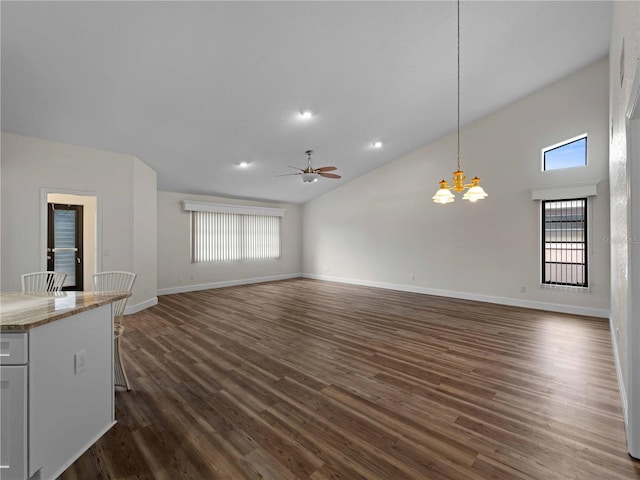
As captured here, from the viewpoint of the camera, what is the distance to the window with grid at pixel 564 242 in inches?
201

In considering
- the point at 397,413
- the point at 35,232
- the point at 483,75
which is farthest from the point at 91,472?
the point at 483,75

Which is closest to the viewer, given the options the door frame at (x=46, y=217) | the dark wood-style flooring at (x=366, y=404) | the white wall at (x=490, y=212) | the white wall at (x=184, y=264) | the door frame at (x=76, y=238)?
the dark wood-style flooring at (x=366, y=404)

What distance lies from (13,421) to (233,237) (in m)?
7.16

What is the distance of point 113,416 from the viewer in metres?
2.12

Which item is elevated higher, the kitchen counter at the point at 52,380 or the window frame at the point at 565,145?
the window frame at the point at 565,145

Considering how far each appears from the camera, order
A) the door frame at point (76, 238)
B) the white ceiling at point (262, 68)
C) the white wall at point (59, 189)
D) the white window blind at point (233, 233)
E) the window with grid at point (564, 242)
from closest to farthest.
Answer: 1. the white ceiling at point (262, 68)
2. the white wall at point (59, 189)
3. the window with grid at point (564, 242)
4. the door frame at point (76, 238)
5. the white window blind at point (233, 233)

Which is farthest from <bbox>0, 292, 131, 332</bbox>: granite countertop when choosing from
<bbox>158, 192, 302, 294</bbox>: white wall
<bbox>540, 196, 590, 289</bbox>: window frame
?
<bbox>540, 196, 590, 289</bbox>: window frame

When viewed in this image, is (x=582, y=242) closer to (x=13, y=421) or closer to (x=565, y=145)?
(x=565, y=145)

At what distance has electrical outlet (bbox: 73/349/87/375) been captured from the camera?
71.2 inches

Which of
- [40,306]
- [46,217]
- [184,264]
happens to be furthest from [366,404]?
[184,264]

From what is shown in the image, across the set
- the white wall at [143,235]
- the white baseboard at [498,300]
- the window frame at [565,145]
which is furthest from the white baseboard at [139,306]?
the window frame at [565,145]

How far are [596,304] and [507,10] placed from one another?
15.9 ft

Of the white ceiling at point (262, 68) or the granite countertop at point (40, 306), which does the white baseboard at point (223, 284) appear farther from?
the granite countertop at point (40, 306)

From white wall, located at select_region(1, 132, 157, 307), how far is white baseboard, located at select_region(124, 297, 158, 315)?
48 mm
